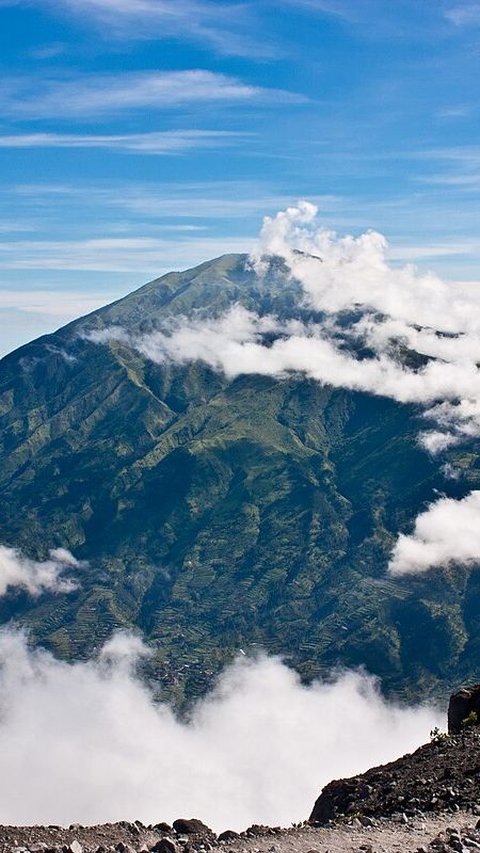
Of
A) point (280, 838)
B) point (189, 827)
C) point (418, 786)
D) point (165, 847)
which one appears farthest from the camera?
point (418, 786)

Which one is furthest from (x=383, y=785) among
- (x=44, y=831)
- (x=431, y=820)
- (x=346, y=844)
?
(x=44, y=831)

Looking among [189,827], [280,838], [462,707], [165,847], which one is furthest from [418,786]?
[462,707]

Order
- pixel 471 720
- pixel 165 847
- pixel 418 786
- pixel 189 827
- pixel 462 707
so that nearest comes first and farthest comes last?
1. pixel 165 847
2. pixel 189 827
3. pixel 418 786
4. pixel 471 720
5. pixel 462 707

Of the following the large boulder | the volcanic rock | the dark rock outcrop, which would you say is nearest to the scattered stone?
the dark rock outcrop

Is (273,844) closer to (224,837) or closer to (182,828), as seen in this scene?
(224,837)

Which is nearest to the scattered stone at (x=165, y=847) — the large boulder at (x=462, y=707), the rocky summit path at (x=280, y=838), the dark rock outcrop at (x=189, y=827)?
the rocky summit path at (x=280, y=838)

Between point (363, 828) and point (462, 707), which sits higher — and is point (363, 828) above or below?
below

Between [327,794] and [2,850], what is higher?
[2,850]

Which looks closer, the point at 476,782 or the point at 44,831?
the point at 44,831

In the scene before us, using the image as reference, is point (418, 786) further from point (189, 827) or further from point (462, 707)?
point (462, 707)

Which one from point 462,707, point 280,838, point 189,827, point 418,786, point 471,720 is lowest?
point 189,827

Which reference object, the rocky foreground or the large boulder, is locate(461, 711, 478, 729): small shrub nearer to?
the large boulder
